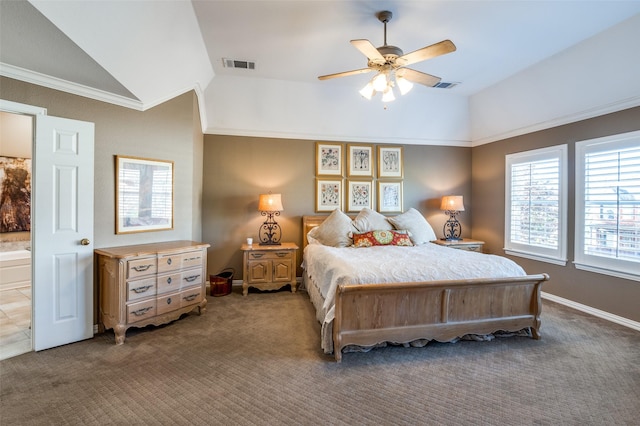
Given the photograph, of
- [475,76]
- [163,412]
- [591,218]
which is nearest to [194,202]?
[163,412]

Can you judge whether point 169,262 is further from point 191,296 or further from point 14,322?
point 14,322

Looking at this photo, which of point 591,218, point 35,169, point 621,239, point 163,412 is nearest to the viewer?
point 163,412

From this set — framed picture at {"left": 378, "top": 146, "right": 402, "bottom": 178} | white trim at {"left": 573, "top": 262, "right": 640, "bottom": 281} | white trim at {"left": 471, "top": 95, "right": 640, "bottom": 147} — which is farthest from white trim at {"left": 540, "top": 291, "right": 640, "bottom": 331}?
framed picture at {"left": 378, "top": 146, "right": 402, "bottom": 178}

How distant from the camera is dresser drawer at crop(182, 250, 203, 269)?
3408 mm

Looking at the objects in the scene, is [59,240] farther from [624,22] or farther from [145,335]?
[624,22]

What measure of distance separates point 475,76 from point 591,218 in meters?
2.62

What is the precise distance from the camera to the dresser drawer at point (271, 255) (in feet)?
14.6

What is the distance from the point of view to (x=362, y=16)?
3059 millimetres

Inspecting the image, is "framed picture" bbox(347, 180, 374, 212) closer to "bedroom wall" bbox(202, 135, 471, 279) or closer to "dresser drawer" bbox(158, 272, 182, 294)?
"bedroom wall" bbox(202, 135, 471, 279)

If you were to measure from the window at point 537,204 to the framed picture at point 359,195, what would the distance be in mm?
2371

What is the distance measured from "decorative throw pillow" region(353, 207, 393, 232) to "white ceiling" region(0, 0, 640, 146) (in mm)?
1635

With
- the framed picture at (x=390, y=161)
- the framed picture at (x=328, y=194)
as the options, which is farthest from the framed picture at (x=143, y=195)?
the framed picture at (x=390, y=161)

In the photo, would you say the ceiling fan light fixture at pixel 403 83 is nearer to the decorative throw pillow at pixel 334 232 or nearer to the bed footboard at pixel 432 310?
the bed footboard at pixel 432 310

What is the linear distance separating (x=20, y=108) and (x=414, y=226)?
5.00m
